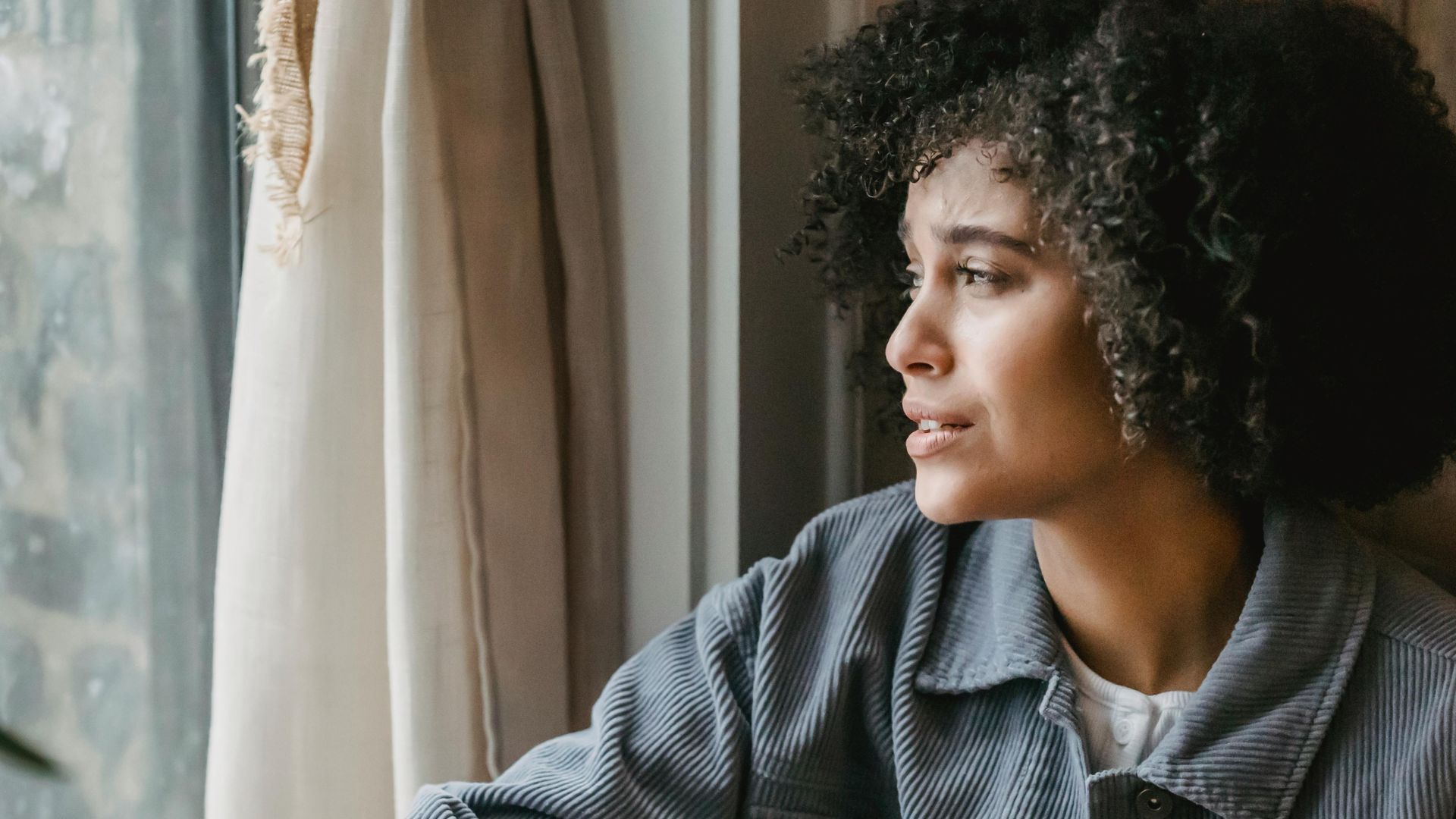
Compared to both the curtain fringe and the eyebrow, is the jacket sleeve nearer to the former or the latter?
the eyebrow

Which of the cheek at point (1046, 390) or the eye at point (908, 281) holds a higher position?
the eye at point (908, 281)

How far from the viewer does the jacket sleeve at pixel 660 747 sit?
1.09 m

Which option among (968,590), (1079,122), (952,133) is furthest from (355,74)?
(968,590)

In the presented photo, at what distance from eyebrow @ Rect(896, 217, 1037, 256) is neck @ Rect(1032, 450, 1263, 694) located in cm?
23

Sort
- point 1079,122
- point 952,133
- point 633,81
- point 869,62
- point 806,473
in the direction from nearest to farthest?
point 1079,122 → point 952,133 → point 869,62 → point 633,81 → point 806,473

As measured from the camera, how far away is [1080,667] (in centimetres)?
118

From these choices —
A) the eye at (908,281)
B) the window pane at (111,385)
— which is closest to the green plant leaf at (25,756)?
the eye at (908,281)

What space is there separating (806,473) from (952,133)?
51 centimetres

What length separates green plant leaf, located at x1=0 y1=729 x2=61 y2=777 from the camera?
1.32 ft

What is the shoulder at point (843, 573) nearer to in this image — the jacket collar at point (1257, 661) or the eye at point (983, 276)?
the jacket collar at point (1257, 661)

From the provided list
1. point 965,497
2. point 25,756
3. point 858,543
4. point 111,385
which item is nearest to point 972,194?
point 965,497

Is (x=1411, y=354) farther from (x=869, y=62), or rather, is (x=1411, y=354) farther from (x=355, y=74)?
(x=355, y=74)

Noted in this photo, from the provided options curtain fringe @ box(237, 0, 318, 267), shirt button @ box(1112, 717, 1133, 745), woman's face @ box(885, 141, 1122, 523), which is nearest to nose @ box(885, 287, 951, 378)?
Result: woman's face @ box(885, 141, 1122, 523)

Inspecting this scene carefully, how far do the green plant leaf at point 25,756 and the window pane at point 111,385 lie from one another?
3.48 feet
